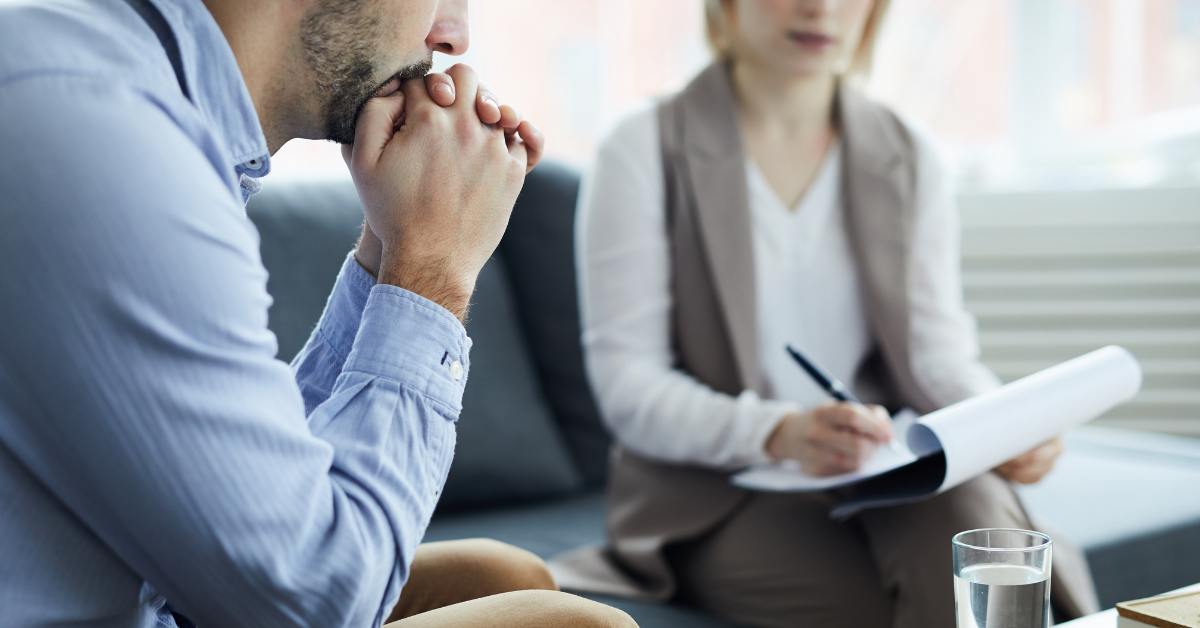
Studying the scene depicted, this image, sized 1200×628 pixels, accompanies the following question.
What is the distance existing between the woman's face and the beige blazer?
0.28 ft

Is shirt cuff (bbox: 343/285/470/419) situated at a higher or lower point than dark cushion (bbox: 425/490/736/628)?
higher

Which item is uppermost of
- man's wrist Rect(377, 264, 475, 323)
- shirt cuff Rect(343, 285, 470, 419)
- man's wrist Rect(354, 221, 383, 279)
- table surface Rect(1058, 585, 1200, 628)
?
man's wrist Rect(377, 264, 475, 323)

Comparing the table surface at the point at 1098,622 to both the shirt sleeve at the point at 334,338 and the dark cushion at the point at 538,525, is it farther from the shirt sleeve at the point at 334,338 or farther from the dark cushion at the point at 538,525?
the dark cushion at the point at 538,525

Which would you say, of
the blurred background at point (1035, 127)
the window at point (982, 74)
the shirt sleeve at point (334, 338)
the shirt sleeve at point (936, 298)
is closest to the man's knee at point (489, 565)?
the shirt sleeve at point (334, 338)

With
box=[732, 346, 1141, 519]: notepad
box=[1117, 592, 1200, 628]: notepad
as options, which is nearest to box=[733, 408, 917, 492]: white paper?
box=[732, 346, 1141, 519]: notepad

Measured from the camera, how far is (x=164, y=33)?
0.65 m

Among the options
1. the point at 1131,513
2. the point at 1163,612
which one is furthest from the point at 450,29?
the point at 1131,513

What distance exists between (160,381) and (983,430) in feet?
2.46

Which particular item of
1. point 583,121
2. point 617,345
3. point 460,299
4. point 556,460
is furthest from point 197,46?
point 583,121

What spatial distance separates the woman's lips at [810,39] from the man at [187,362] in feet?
2.79

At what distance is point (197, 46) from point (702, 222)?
2.83ft

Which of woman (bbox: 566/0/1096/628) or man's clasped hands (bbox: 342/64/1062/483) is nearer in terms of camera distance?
man's clasped hands (bbox: 342/64/1062/483)

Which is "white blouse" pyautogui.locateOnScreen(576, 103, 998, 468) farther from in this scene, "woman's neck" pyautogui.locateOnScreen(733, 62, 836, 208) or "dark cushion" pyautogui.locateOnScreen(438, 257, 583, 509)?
"dark cushion" pyautogui.locateOnScreen(438, 257, 583, 509)

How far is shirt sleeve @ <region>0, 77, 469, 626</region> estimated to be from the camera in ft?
1.73
